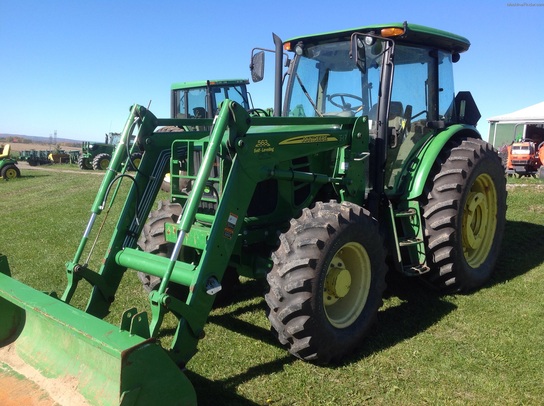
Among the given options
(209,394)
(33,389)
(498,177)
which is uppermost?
(498,177)

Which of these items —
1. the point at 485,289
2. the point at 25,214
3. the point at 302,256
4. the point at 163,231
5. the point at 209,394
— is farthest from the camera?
the point at 25,214

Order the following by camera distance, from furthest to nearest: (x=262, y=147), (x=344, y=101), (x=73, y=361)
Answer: (x=344, y=101) → (x=262, y=147) → (x=73, y=361)

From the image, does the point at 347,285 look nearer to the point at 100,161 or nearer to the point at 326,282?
the point at 326,282

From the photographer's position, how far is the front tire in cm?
357

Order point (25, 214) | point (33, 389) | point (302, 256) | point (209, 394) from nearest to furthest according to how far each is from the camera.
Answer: point (33, 389)
point (209, 394)
point (302, 256)
point (25, 214)

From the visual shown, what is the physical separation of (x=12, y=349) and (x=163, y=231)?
4.91 feet

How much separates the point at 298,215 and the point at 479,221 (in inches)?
97.6

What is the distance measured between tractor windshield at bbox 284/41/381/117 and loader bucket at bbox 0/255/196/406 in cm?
324

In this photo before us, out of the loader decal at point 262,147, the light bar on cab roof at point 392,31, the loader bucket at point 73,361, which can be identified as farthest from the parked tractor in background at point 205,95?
the loader bucket at point 73,361

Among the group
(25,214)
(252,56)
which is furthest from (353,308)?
(25,214)

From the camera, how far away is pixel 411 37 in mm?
4969

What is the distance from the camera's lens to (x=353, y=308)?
4.12 meters

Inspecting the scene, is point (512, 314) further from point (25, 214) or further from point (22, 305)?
point (25, 214)

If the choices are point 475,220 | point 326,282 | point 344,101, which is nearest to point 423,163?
point 344,101
